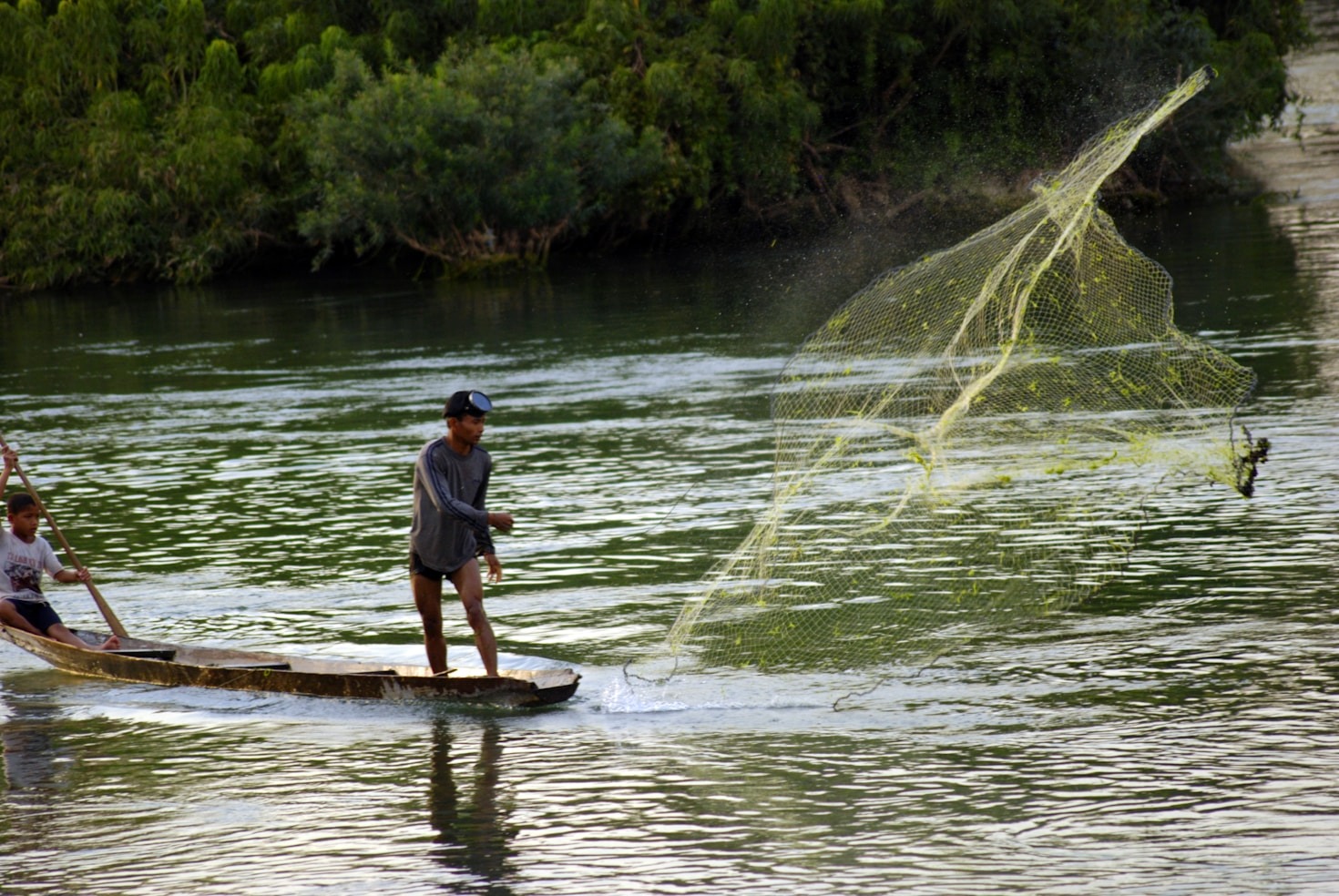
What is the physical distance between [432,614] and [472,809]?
1816mm

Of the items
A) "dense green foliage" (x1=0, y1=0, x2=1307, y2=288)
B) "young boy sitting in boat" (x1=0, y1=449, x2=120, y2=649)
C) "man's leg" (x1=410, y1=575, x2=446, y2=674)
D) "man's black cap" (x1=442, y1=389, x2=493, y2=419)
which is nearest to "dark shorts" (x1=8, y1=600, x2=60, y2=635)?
"young boy sitting in boat" (x1=0, y1=449, x2=120, y2=649)

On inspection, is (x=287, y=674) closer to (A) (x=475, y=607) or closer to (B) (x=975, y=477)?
(A) (x=475, y=607)

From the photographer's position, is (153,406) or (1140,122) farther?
(153,406)

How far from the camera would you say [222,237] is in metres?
46.4

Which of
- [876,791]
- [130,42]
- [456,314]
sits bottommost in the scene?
[876,791]

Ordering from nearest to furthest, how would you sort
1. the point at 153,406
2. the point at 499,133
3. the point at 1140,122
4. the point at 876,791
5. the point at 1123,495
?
1. the point at 876,791
2. the point at 1140,122
3. the point at 1123,495
4. the point at 153,406
5. the point at 499,133

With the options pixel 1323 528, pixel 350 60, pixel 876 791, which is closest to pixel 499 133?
pixel 350 60

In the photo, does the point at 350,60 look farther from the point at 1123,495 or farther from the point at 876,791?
the point at 876,791

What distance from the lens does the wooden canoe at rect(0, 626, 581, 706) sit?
32.0 ft

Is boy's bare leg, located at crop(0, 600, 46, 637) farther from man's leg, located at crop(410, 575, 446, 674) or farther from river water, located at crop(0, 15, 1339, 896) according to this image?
man's leg, located at crop(410, 575, 446, 674)

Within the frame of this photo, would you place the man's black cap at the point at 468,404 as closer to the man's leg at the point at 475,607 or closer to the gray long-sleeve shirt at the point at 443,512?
the gray long-sleeve shirt at the point at 443,512

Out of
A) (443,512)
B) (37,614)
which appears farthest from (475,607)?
(37,614)

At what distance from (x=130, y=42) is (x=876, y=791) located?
149 ft

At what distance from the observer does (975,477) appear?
14.8m
